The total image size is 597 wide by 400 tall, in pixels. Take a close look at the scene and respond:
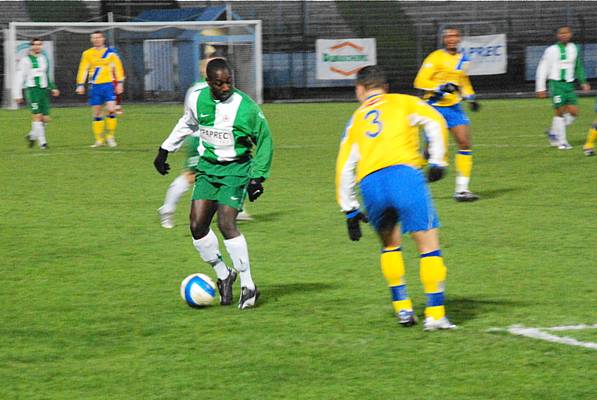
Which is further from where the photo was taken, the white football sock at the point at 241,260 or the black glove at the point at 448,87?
the black glove at the point at 448,87

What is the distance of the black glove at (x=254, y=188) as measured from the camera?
23.7 ft

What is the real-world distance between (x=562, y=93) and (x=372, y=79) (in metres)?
12.6

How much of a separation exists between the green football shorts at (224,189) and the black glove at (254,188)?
238mm

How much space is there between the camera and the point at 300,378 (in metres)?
5.70

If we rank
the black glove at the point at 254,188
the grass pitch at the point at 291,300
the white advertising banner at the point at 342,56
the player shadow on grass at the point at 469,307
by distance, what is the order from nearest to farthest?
1. the grass pitch at the point at 291,300
2. the player shadow on grass at the point at 469,307
3. the black glove at the point at 254,188
4. the white advertising banner at the point at 342,56

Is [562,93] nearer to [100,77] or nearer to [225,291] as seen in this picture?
[100,77]

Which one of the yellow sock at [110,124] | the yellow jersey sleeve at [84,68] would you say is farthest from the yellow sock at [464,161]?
the yellow jersey sleeve at [84,68]

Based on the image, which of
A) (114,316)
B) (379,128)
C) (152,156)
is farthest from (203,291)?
(152,156)

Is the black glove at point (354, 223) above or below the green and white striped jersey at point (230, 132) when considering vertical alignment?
below

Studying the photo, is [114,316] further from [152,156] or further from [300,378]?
[152,156]

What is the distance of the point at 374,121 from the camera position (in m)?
6.59

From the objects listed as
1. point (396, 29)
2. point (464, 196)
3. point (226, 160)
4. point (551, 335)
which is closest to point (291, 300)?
point (226, 160)

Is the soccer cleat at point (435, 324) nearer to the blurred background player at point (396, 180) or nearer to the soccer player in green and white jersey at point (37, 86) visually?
the blurred background player at point (396, 180)

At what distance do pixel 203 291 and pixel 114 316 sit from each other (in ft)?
2.10
